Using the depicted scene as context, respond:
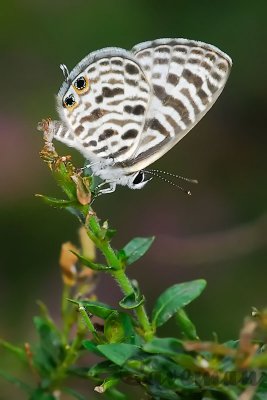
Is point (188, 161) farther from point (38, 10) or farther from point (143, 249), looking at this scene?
point (143, 249)

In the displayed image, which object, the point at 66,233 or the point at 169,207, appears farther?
the point at 169,207

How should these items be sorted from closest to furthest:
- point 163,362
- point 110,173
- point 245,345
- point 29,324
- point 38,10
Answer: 1. point 245,345
2. point 163,362
3. point 110,173
4. point 29,324
5. point 38,10

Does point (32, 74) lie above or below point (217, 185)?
above

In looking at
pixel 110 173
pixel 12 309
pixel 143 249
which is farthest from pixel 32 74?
pixel 143 249

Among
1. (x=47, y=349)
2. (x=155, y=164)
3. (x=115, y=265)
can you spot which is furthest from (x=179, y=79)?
(x=155, y=164)

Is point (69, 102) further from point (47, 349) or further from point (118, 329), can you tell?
point (118, 329)

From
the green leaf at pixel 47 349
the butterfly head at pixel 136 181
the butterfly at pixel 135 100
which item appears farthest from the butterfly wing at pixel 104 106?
the green leaf at pixel 47 349
